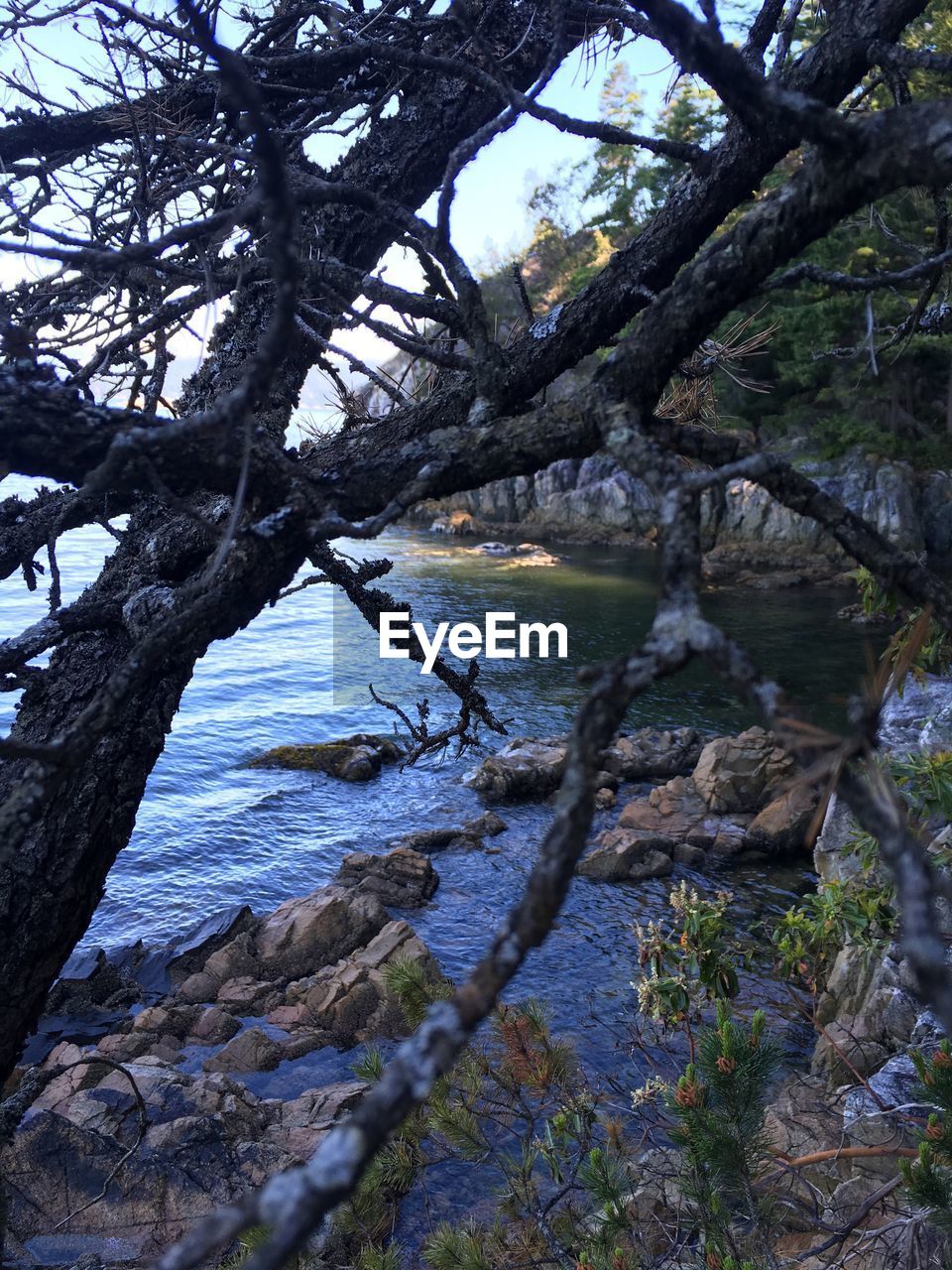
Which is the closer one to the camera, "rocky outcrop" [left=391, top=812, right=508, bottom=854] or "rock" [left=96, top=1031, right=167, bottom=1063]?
"rock" [left=96, top=1031, right=167, bottom=1063]

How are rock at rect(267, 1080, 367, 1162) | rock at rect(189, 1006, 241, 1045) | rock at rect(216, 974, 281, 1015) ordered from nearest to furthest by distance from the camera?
rock at rect(267, 1080, 367, 1162) → rock at rect(189, 1006, 241, 1045) → rock at rect(216, 974, 281, 1015)

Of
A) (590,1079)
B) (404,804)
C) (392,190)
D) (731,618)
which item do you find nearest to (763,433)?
(731,618)

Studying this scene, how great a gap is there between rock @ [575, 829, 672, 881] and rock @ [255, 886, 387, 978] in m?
3.08

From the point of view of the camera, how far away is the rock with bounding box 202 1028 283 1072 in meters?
9.02

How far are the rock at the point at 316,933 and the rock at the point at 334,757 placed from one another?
257 inches

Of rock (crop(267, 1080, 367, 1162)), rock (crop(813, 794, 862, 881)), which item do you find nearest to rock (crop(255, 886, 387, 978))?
rock (crop(267, 1080, 367, 1162))

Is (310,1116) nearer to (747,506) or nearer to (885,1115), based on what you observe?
(885,1115)

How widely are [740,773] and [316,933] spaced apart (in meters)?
7.50

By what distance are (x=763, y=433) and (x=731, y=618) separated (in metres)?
14.0

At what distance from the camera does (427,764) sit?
61.3 feet

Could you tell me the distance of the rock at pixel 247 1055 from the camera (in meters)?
9.02

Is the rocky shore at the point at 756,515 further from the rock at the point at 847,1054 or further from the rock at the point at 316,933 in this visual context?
the rock at the point at 847,1054

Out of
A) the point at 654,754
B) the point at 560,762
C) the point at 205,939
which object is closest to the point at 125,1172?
the point at 205,939

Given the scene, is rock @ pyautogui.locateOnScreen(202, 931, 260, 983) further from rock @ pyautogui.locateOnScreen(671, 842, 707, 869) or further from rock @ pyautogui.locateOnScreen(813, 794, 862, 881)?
rock @ pyautogui.locateOnScreen(813, 794, 862, 881)
